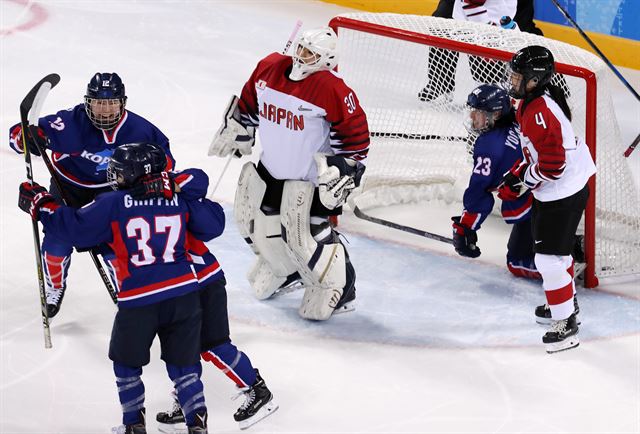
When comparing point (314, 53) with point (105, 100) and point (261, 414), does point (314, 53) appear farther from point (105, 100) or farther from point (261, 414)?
point (261, 414)

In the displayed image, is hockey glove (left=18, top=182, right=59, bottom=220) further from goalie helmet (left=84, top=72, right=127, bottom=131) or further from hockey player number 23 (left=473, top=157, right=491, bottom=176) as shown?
hockey player number 23 (left=473, top=157, right=491, bottom=176)

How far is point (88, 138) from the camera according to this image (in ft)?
12.7

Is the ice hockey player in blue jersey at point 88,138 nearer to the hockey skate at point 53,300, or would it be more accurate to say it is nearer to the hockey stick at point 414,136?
the hockey skate at point 53,300

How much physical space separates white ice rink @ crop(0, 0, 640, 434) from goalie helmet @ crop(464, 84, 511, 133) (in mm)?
703

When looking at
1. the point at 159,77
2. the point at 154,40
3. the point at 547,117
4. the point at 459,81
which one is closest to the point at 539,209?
the point at 547,117

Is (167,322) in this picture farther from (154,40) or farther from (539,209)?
(154,40)

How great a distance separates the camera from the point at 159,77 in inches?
267

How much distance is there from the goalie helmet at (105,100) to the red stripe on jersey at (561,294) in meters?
1.62

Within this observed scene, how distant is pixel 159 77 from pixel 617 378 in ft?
12.4

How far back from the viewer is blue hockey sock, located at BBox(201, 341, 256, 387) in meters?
3.40

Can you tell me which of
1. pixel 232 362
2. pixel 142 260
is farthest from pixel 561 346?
pixel 142 260

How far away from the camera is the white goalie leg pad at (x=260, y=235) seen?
416 centimetres

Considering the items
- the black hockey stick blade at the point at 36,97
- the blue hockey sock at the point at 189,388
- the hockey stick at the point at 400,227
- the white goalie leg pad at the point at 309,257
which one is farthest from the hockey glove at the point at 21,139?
the hockey stick at the point at 400,227

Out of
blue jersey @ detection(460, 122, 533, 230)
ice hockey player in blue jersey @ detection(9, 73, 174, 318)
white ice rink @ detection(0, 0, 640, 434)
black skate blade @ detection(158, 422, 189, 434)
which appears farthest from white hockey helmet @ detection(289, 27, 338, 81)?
black skate blade @ detection(158, 422, 189, 434)
